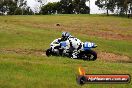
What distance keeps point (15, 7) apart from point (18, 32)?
97285mm

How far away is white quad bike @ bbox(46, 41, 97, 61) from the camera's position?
24.5 meters

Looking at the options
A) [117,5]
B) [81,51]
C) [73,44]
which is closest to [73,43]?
[73,44]

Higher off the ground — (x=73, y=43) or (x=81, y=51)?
(x=73, y=43)

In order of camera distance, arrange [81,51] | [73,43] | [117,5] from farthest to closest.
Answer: [117,5] → [73,43] → [81,51]

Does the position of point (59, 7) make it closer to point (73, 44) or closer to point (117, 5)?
point (117, 5)

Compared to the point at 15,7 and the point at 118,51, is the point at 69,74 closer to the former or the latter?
the point at 118,51

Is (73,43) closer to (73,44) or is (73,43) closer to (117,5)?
(73,44)

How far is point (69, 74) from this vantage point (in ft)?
46.5

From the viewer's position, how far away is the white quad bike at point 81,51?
2447 cm

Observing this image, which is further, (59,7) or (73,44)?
(59,7)

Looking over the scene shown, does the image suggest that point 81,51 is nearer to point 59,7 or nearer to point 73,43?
point 73,43

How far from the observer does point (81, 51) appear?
81.1ft

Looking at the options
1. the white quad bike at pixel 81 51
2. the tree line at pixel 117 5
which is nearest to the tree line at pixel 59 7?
the tree line at pixel 117 5

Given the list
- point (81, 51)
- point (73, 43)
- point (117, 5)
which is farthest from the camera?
point (117, 5)
